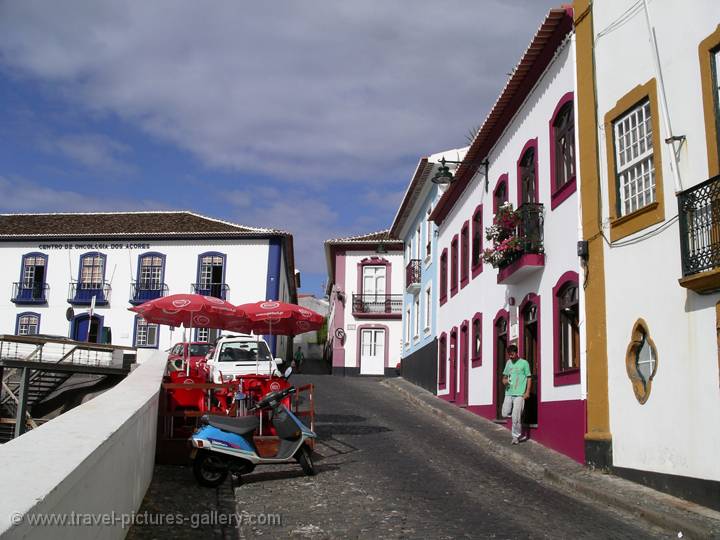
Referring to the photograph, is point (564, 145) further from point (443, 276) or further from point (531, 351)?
point (443, 276)

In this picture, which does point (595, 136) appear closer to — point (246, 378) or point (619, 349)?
point (619, 349)

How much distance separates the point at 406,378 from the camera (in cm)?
3384

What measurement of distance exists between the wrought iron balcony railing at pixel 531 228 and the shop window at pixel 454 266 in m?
8.68

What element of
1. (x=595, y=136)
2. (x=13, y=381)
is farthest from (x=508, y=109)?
(x=13, y=381)

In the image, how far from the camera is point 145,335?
4097 centimetres

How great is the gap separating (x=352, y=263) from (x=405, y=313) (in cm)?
855

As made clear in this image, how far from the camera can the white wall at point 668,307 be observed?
360 inches

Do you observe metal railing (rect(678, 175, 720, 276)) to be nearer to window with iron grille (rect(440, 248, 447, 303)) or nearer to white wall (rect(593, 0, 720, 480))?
white wall (rect(593, 0, 720, 480))

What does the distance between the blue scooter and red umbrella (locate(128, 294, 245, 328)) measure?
438cm

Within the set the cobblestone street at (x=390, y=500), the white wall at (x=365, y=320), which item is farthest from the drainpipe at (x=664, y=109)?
the white wall at (x=365, y=320)

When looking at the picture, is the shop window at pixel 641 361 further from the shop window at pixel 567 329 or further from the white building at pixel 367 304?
the white building at pixel 367 304

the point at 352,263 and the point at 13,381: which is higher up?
the point at 352,263

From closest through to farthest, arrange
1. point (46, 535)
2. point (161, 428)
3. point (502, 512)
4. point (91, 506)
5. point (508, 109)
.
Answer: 1. point (46, 535)
2. point (91, 506)
3. point (502, 512)
4. point (161, 428)
5. point (508, 109)

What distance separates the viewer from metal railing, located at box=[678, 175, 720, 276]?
29.1 ft
